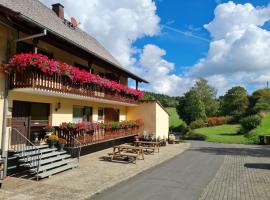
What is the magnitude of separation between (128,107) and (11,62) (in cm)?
1543

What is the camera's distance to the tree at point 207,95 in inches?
2488

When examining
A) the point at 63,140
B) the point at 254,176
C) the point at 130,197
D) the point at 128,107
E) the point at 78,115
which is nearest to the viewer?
the point at 130,197

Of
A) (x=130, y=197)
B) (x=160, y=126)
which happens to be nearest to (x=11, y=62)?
(x=130, y=197)

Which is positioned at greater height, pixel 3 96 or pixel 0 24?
pixel 0 24

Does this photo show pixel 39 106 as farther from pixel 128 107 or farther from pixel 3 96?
pixel 128 107

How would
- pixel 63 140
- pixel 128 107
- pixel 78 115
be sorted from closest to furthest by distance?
1. pixel 63 140
2. pixel 78 115
3. pixel 128 107

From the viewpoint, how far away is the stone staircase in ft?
33.2

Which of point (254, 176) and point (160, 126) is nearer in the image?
point (254, 176)

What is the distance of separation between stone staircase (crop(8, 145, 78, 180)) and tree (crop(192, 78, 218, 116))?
52298mm

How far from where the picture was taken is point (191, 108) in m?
51.2

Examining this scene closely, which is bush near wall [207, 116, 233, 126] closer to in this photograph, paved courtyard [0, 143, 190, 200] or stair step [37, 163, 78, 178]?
paved courtyard [0, 143, 190, 200]

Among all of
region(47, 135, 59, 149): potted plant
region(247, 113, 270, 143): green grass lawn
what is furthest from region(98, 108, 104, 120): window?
region(247, 113, 270, 143): green grass lawn

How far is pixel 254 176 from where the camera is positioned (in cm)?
1169

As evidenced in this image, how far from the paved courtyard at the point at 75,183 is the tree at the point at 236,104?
44942mm
